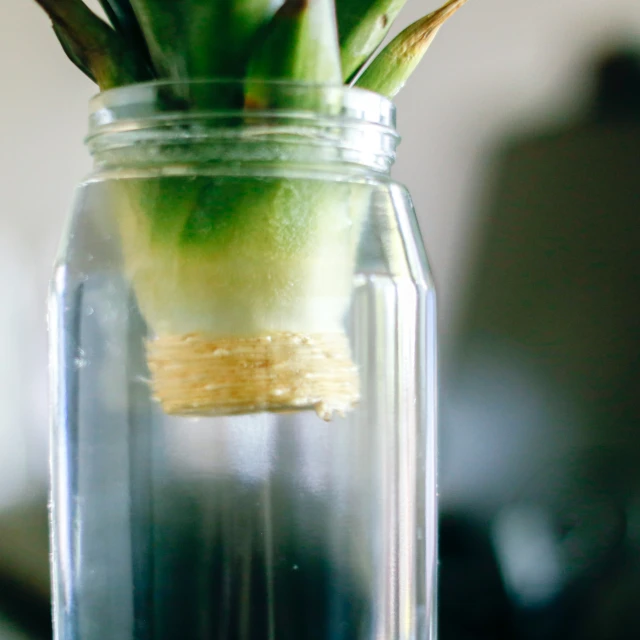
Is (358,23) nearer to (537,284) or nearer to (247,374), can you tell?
(247,374)

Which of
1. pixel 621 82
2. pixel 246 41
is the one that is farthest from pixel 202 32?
pixel 621 82

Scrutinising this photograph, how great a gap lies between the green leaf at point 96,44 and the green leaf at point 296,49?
0.20ft

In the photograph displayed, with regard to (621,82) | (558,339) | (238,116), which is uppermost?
(621,82)

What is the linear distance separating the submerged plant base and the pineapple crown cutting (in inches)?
3.6

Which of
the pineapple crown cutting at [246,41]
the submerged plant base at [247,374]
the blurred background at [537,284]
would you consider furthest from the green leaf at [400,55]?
the blurred background at [537,284]

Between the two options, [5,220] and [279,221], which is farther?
[5,220]

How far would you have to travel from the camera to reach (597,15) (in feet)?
2.09

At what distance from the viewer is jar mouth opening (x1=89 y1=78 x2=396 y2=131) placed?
29 cm

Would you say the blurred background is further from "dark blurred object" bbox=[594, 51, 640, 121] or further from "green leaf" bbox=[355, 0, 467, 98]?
"green leaf" bbox=[355, 0, 467, 98]

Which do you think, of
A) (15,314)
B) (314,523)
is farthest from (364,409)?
(15,314)

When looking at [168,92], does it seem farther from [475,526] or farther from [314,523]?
[475,526]

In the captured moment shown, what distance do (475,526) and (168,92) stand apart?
431 millimetres

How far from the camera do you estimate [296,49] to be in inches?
11.3

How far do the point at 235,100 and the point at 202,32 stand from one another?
0.09 ft
